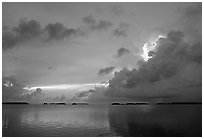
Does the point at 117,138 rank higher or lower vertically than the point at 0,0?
lower

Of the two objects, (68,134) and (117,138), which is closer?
(117,138)

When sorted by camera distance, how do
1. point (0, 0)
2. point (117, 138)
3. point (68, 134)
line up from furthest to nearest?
1. point (68, 134)
2. point (117, 138)
3. point (0, 0)

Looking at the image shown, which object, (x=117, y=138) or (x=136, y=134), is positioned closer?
(x=117, y=138)

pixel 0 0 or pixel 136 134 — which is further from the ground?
pixel 0 0

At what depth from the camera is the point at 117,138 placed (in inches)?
1722

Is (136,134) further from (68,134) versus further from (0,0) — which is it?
(0,0)

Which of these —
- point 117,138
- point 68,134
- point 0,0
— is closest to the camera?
point 0,0

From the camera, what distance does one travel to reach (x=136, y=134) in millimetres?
51750

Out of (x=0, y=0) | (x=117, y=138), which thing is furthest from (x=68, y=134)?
(x=0, y=0)

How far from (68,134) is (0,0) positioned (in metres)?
32.4

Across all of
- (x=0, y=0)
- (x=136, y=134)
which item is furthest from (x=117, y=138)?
(x=0, y=0)

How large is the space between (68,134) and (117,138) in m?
11.9

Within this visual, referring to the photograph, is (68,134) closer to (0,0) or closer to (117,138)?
(117,138)

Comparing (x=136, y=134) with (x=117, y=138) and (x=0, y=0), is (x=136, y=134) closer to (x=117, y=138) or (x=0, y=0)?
(x=117, y=138)
